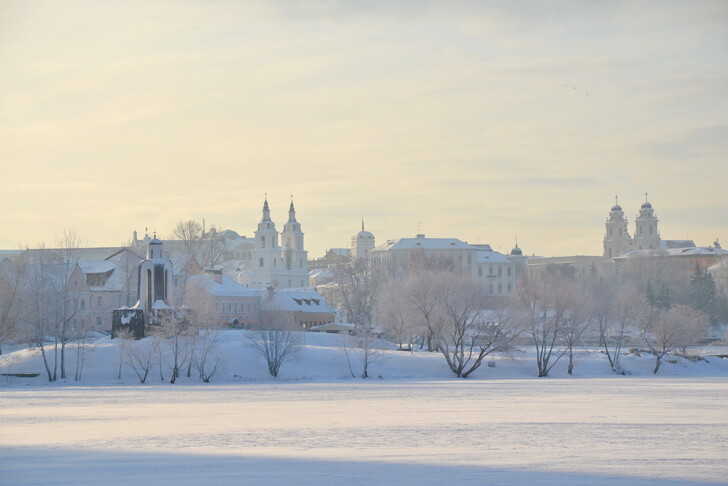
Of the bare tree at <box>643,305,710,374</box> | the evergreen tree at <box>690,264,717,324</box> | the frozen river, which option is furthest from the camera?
the evergreen tree at <box>690,264,717,324</box>

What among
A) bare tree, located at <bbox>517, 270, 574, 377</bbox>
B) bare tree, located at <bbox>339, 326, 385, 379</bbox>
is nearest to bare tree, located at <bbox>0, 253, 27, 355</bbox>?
bare tree, located at <bbox>339, 326, 385, 379</bbox>

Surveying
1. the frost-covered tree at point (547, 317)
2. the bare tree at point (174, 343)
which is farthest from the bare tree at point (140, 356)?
the frost-covered tree at point (547, 317)

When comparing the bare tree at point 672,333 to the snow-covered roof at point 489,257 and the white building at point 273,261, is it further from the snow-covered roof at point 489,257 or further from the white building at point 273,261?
the snow-covered roof at point 489,257

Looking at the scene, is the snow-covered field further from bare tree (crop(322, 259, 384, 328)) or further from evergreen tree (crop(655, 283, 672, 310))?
→ evergreen tree (crop(655, 283, 672, 310))

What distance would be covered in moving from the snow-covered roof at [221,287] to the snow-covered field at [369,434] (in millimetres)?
38674

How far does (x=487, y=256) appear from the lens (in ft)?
604

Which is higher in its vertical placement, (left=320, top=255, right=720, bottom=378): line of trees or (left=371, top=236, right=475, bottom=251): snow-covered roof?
(left=371, top=236, right=475, bottom=251): snow-covered roof

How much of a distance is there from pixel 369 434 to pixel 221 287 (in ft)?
246

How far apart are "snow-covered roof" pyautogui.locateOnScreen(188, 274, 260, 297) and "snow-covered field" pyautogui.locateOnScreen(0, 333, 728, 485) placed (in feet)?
127

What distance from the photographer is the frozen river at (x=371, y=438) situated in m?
23.3

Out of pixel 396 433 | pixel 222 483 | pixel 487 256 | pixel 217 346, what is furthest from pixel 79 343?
pixel 487 256

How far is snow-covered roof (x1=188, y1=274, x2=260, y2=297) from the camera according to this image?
96500mm

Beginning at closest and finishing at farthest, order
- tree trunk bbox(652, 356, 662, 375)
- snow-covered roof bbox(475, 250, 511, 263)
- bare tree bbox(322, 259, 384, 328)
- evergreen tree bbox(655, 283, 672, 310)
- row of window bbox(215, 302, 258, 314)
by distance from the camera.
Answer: tree trunk bbox(652, 356, 662, 375), row of window bbox(215, 302, 258, 314), bare tree bbox(322, 259, 384, 328), evergreen tree bbox(655, 283, 672, 310), snow-covered roof bbox(475, 250, 511, 263)

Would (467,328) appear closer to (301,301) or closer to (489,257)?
(301,301)
